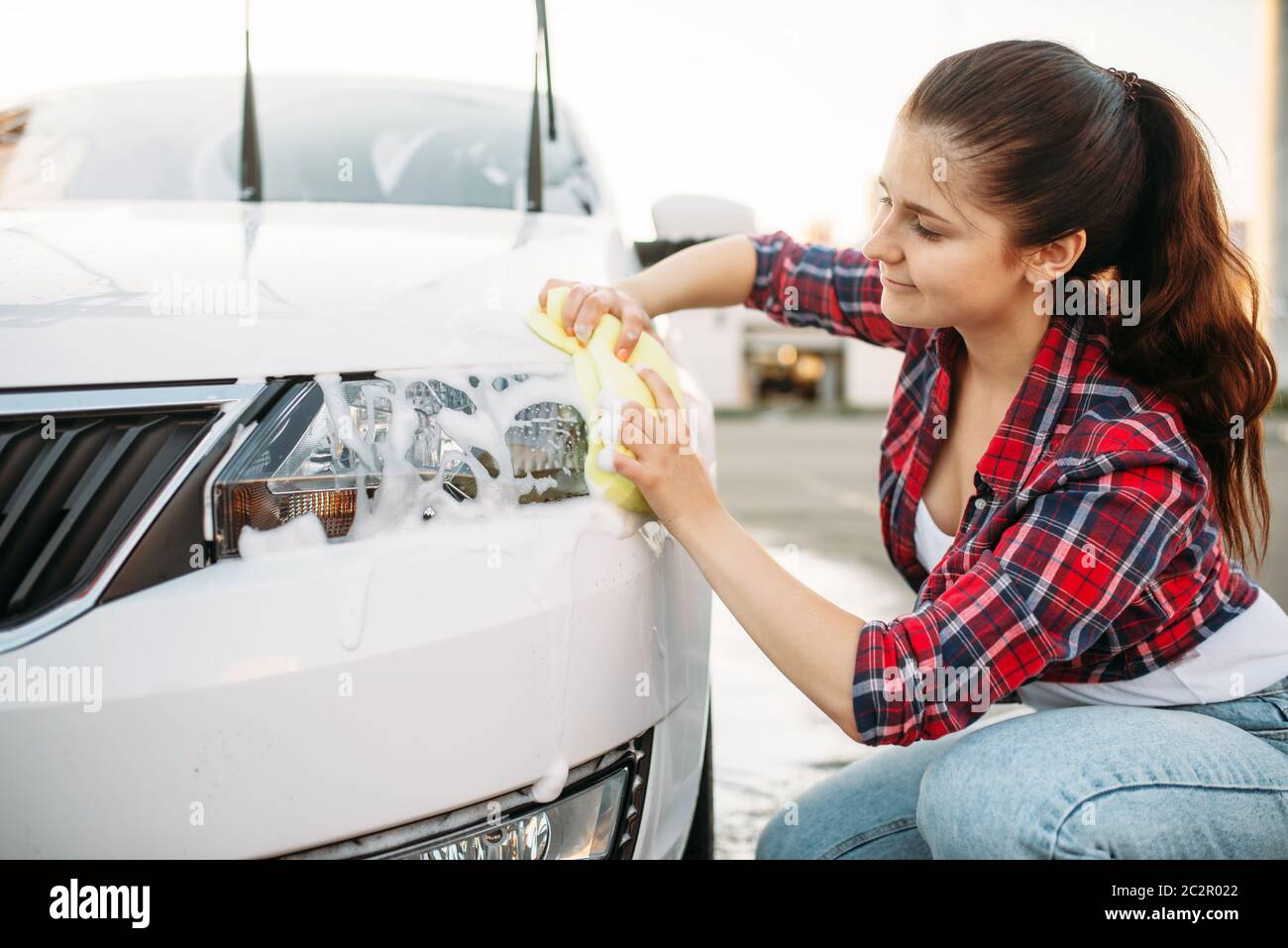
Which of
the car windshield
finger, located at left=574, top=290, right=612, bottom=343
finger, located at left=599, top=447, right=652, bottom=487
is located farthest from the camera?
the car windshield

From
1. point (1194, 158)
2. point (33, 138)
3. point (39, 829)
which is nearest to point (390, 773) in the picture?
point (39, 829)

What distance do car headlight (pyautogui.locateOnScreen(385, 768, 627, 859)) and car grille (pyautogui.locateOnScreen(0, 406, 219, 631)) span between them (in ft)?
1.52

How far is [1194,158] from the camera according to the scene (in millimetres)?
1525

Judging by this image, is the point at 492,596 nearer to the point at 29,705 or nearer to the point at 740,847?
the point at 29,705

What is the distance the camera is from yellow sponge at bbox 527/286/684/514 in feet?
4.60

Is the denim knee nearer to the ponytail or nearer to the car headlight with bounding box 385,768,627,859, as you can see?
the car headlight with bounding box 385,768,627,859

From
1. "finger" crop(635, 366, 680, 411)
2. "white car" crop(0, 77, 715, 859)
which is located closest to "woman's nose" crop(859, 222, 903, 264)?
"finger" crop(635, 366, 680, 411)

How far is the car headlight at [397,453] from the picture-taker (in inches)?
49.3

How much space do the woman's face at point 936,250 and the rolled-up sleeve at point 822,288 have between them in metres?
0.29

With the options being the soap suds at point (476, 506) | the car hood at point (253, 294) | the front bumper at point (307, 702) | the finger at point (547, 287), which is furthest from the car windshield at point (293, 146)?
the front bumper at point (307, 702)

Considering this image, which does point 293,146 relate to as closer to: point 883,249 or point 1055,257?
point 883,249

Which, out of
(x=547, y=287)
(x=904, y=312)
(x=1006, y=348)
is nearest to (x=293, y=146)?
(x=547, y=287)

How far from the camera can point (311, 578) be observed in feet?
3.94

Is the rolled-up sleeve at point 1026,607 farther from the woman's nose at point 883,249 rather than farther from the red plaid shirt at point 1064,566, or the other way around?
the woman's nose at point 883,249
